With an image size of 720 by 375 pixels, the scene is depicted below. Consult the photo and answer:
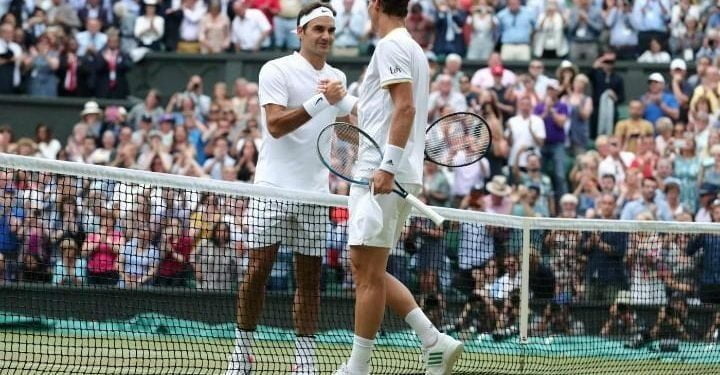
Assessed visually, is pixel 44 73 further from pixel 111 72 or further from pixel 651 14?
pixel 651 14

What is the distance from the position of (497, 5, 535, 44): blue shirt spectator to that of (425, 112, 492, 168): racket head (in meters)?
12.6

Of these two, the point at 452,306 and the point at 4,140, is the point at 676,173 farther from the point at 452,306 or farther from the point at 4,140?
the point at 4,140

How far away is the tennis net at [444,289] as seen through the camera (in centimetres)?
1098

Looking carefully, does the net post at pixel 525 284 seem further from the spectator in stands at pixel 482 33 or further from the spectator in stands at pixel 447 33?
the spectator in stands at pixel 447 33

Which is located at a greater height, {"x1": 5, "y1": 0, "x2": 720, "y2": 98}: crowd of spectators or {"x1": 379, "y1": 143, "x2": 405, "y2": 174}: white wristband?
{"x1": 5, "y1": 0, "x2": 720, "y2": 98}: crowd of spectators

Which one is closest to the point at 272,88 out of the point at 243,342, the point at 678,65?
the point at 243,342

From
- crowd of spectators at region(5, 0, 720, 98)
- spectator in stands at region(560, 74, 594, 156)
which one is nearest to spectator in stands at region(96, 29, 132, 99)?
crowd of spectators at region(5, 0, 720, 98)

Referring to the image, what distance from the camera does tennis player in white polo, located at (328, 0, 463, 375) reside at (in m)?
8.46

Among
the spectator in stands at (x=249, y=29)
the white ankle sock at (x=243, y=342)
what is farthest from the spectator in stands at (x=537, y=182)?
the white ankle sock at (x=243, y=342)

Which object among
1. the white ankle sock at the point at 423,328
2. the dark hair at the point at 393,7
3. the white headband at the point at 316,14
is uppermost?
the white headband at the point at 316,14

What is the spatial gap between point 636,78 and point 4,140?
8.20 m

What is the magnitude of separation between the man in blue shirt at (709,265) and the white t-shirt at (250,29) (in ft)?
38.5

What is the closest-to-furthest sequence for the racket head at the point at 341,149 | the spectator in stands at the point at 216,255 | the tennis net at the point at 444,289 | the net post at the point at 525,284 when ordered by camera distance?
the racket head at the point at 341,149, the net post at the point at 525,284, the tennis net at the point at 444,289, the spectator in stands at the point at 216,255

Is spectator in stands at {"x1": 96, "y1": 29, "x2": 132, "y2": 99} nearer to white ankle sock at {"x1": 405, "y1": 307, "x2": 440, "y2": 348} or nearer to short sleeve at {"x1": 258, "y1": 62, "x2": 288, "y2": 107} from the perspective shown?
short sleeve at {"x1": 258, "y1": 62, "x2": 288, "y2": 107}
